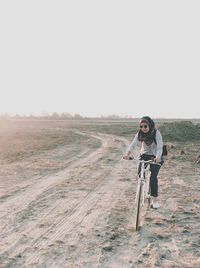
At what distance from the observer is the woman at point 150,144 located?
8391 millimetres

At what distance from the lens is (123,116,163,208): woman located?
8.39 metres

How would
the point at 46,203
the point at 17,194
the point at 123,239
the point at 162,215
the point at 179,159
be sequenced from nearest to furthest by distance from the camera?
the point at 123,239 → the point at 162,215 → the point at 46,203 → the point at 17,194 → the point at 179,159

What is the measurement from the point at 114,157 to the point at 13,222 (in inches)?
496

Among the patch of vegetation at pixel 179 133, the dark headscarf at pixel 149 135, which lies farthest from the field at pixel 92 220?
the patch of vegetation at pixel 179 133

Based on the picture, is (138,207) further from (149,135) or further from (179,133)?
(179,133)

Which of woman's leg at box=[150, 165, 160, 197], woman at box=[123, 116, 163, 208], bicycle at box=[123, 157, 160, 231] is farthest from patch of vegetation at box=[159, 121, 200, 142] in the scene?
bicycle at box=[123, 157, 160, 231]

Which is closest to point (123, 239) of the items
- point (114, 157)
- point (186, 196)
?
point (186, 196)

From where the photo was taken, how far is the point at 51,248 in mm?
6840

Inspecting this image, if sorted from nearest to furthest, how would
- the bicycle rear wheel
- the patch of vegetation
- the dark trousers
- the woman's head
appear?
the bicycle rear wheel, the woman's head, the dark trousers, the patch of vegetation

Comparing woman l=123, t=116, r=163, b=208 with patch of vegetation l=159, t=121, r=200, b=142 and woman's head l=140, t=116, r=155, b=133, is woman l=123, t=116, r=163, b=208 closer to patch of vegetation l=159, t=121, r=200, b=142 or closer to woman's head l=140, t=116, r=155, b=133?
woman's head l=140, t=116, r=155, b=133

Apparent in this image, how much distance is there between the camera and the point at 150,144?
345 inches

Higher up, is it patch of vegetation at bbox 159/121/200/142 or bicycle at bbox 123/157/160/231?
bicycle at bbox 123/157/160/231

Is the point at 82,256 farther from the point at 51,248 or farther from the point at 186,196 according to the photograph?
the point at 186,196

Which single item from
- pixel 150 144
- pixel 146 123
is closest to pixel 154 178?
pixel 150 144
